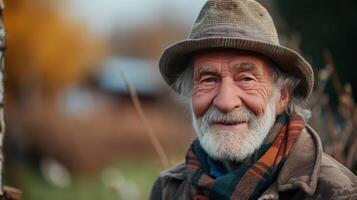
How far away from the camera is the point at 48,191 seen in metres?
19.8

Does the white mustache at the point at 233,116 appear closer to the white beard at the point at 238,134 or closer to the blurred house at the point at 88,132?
the white beard at the point at 238,134

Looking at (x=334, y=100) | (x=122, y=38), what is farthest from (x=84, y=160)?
(x=122, y=38)

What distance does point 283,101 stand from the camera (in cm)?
404

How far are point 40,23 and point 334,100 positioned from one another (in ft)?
63.2

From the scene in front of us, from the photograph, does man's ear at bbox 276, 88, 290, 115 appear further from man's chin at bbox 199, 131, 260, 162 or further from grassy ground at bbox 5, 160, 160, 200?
grassy ground at bbox 5, 160, 160, 200

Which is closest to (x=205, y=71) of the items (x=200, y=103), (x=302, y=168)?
(x=200, y=103)

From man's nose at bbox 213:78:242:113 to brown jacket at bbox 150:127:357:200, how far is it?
0.35 m

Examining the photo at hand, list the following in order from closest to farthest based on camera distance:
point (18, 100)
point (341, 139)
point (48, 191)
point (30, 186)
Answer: point (341, 139)
point (48, 191)
point (30, 186)
point (18, 100)

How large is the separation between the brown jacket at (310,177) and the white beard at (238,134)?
7.3 inches

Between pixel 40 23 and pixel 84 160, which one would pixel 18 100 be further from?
pixel 84 160

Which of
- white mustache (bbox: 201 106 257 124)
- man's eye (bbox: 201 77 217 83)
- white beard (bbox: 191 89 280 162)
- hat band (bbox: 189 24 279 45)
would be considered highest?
hat band (bbox: 189 24 279 45)

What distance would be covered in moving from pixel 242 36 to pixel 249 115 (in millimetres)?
381

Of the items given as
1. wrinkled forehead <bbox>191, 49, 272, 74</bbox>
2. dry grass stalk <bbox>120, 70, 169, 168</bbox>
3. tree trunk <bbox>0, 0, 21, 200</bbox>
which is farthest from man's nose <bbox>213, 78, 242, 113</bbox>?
tree trunk <bbox>0, 0, 21, 200</bbox>

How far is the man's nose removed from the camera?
3.79 meters
